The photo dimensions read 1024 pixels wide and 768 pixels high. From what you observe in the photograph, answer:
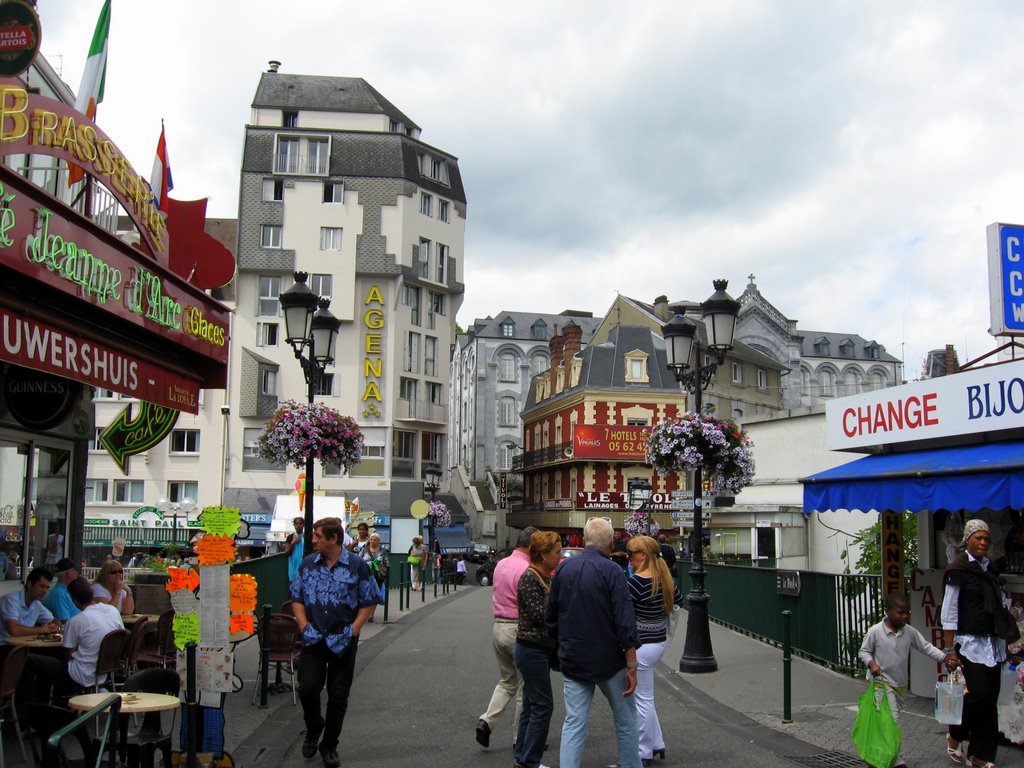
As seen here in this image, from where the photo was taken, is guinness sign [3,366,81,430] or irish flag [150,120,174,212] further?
irish flag [150,120,174,212]

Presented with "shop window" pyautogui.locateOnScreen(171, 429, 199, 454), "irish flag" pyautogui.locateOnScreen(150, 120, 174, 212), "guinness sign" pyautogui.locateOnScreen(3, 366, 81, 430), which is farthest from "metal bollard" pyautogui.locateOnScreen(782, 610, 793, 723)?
"shop window" pyautogui.locateOnScreen(171, 429, 199, 454)

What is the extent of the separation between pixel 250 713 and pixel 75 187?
308 inches

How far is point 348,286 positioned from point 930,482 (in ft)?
132

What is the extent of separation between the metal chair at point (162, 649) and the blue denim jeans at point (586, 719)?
4.93 meters

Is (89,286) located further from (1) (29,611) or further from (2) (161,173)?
(2) (161,173)

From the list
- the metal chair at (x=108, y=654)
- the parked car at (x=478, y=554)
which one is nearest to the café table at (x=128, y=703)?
the metal chair at (x=108, y=654)

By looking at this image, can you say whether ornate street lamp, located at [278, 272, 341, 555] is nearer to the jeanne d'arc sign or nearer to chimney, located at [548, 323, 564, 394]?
the jeanne d'arc sign

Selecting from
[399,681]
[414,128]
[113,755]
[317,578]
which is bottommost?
[399,681]

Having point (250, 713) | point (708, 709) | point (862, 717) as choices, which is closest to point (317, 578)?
point (250, 713)

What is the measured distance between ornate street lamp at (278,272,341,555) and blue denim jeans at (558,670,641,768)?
266 inches

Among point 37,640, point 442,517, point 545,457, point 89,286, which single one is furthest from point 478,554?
point 89,286

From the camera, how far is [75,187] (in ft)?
44.0

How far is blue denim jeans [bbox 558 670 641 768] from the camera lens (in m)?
6.42

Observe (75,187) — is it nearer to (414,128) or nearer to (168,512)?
(168,512)
